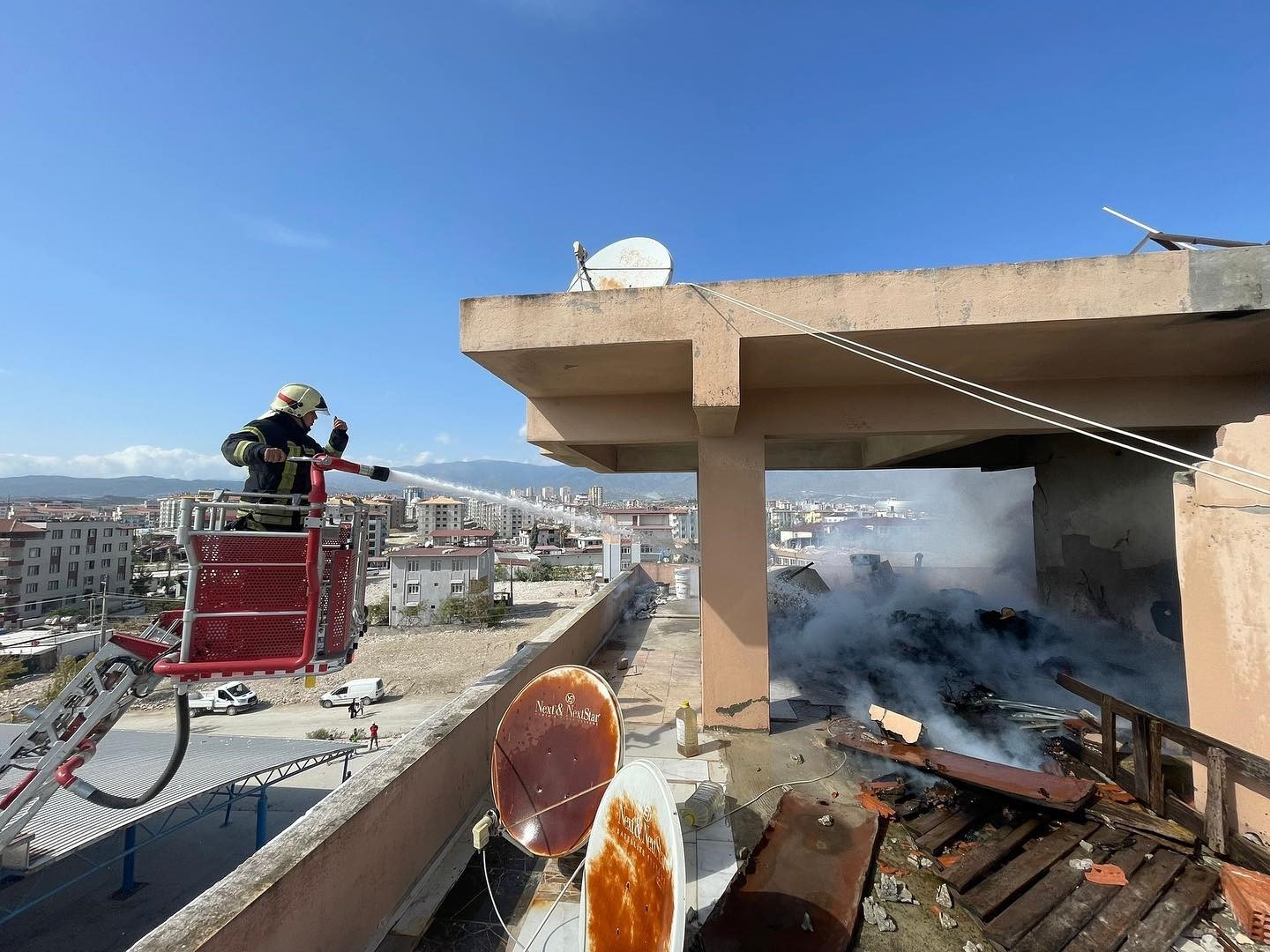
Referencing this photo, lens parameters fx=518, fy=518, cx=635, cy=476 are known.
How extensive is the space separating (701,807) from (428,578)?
54.7 meters

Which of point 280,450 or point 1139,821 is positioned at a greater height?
point 280,450

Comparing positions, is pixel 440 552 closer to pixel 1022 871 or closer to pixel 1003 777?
pixel 1003 777

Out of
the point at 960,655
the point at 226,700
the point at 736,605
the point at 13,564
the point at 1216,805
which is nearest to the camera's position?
Answer: the point at 1216,805

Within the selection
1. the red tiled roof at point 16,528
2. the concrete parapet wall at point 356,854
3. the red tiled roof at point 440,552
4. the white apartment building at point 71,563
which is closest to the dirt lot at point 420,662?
the red tiled roof at point 440,552

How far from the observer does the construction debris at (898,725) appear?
5379 mm

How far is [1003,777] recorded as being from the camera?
4.45 meters

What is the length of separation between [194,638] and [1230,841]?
790 cm

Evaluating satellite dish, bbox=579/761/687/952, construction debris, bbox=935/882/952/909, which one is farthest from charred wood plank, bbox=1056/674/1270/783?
satellite dish, bbox=579/761/687/952

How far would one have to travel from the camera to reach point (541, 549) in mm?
83500

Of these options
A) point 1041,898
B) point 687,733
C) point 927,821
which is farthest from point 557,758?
point 1041,898

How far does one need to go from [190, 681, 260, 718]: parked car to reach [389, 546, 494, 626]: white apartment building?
17.8 metres

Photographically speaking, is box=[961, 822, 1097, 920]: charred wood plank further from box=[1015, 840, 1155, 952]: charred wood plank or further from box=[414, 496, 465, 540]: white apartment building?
box=[414, 496, 465, 540]: white apartment building

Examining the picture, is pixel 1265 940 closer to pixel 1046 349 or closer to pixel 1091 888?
pixel 1091 888

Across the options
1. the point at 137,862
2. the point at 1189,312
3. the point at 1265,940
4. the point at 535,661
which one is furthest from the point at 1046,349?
the point at 137,862
